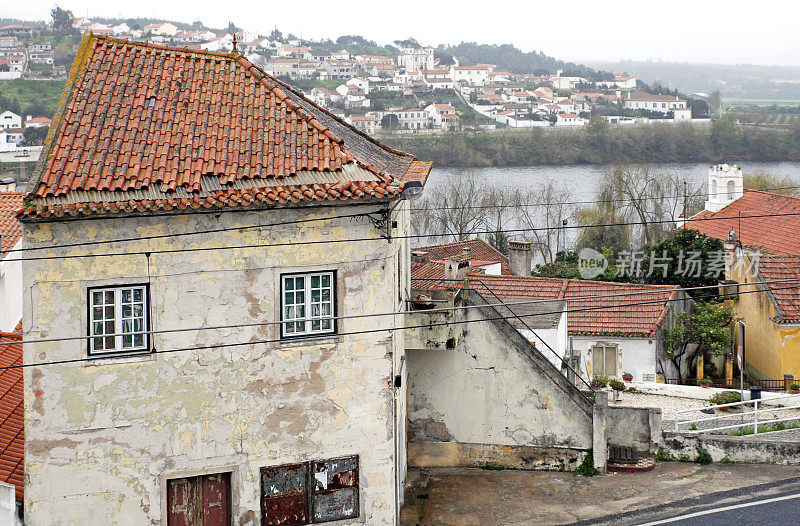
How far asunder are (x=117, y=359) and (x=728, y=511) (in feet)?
31.7

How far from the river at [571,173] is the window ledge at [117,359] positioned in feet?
265

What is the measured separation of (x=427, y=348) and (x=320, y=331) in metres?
3.11

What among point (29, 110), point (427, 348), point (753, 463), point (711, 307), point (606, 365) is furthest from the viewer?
point (29, 110)

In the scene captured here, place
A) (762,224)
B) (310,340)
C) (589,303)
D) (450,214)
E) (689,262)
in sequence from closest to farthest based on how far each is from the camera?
(310,340) → (589,303) → (689,262) → (762,224) → (450,214)

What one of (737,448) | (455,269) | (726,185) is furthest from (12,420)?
(726,185)

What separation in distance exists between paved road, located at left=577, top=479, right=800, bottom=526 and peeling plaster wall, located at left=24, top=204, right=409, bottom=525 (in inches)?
173

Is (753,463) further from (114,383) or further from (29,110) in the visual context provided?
(29,110)

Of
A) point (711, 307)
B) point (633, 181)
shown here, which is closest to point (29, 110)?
point (633, 181)

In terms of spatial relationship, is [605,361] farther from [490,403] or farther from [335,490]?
[335,490]

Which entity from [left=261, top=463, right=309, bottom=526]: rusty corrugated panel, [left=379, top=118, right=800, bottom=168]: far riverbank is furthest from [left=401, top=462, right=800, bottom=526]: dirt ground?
[left=379, top=118, right=800, bottom=168]: far riverbank

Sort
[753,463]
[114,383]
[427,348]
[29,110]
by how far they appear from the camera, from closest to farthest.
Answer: [114,383] → [427,348] → [753,463] → [29,110]

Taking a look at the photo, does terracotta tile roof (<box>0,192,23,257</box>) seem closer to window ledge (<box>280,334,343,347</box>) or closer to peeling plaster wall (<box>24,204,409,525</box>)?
peeling plaster wall (<box>24,204,409,525</box>)

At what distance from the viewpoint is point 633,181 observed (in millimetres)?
71000

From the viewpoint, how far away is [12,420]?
49.9ft
